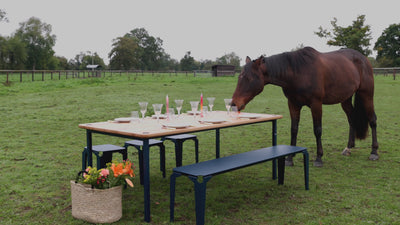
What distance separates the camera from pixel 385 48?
64.1m

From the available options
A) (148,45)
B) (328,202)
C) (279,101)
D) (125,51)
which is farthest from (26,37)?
(328,202)

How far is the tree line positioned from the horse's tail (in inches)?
1591

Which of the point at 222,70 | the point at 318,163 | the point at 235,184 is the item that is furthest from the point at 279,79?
the point at 222,70

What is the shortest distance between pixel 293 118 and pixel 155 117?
2.33m

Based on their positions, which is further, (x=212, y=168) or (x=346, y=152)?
A: (x=346, y=152)

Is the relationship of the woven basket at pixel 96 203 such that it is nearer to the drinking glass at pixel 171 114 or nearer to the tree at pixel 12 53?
the drinking glass at pixel 171 114

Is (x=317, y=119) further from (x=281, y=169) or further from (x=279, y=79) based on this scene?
(x=281, y=169)

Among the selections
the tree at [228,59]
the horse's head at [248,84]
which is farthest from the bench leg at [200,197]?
the tree at [228,59]

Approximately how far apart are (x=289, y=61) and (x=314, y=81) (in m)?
0.48

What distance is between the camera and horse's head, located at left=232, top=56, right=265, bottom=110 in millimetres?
4613

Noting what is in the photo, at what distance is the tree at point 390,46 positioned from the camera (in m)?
62.7

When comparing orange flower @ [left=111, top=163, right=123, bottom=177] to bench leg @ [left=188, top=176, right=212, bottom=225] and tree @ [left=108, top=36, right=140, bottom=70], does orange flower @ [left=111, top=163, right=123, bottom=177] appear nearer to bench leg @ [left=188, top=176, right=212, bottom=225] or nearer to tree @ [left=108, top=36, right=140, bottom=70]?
bench leg @ [left=188, top=176, right=212, bottom=225]

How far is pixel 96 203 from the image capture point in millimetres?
3270

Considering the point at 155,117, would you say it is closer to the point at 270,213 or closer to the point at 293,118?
the point at 270,213
